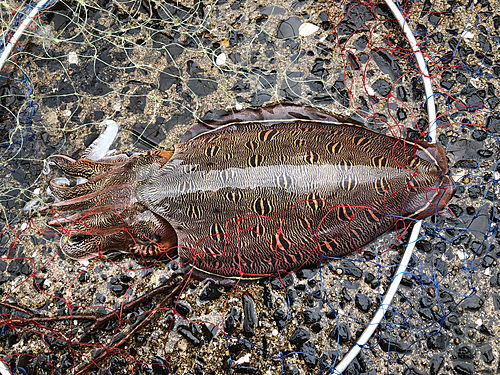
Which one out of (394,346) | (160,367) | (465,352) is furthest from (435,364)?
(160,367)

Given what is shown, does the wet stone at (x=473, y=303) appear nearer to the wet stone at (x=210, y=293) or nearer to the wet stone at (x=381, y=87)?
the wet stone at (x=381, y=87)

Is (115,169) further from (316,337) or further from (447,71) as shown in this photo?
(447,71)

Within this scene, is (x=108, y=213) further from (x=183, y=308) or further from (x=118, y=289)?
(x=183, y=308)

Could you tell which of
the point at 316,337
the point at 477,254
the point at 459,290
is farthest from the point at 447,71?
the point at 316,337

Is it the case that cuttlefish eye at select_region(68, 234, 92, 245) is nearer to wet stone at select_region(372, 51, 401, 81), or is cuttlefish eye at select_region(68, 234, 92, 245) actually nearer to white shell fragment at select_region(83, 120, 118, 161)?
white shell fragment at select_region(83, 120, 118, 161)

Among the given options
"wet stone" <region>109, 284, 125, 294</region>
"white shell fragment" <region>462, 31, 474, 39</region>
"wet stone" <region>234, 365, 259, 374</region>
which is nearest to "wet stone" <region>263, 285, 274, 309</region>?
"wet stone" <region>234, 365, 259, 374</region>
